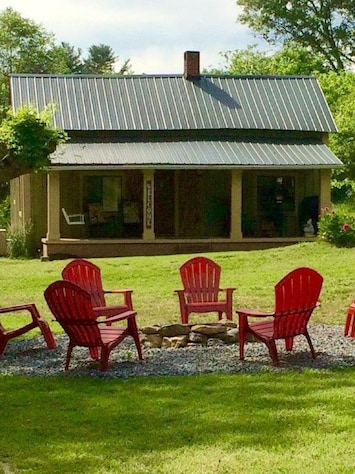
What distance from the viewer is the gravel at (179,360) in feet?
29.7

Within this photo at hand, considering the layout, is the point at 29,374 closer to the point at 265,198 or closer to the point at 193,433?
the point at 193,433

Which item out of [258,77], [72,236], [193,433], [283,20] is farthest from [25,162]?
[283,20]

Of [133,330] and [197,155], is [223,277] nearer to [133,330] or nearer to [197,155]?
[197,155]

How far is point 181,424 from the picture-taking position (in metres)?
6.86

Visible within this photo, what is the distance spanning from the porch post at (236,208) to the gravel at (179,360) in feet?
42.7

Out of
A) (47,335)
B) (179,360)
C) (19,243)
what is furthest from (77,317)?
(19,243)

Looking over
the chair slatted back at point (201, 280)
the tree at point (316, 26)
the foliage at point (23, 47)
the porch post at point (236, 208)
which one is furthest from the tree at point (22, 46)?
the chair slatted back at point (201, 280)

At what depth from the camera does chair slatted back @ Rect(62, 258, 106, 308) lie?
37.7 feet

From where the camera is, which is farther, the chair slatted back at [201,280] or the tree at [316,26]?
the tree at [316,26]

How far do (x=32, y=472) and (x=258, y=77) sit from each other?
2377 centimetres

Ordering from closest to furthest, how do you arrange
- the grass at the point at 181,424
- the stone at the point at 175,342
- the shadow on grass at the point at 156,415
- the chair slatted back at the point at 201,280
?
the grass at the point at 181,424 < the shadow on grass at the point at 156,415 < the stone at the point at 175,342 < the chair slatted back at the point at 201,280

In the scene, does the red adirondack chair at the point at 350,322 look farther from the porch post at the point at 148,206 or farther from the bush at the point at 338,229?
the porch post at the point at 148,206

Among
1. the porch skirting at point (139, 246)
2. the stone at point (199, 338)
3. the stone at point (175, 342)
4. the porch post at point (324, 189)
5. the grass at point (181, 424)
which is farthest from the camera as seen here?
the porch post at point (324, 189)

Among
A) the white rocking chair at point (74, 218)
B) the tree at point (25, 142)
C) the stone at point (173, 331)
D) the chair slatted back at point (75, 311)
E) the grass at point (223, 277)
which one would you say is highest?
the tree at point (25, 142)
